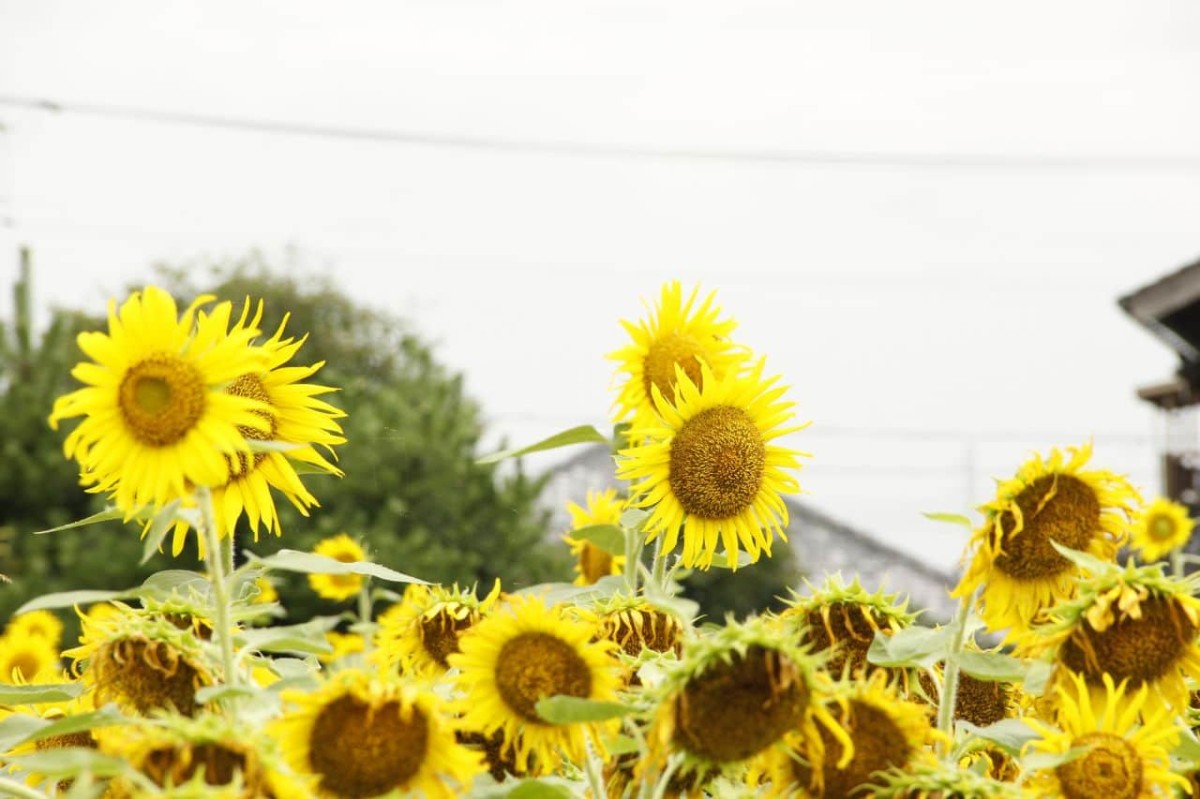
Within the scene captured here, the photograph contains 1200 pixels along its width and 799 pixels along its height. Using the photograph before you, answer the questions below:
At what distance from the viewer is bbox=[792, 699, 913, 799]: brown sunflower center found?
95cm

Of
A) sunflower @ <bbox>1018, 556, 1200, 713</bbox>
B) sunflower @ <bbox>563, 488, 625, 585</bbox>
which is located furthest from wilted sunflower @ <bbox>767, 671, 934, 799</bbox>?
sunflower @ <bbox>563, 488, 625, 585</bbox>

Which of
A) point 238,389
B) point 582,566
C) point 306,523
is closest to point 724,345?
point 582,566

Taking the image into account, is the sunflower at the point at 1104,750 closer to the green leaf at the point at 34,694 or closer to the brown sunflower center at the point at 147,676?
the brown sunflower center at the point at 147,676

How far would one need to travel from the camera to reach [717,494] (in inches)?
57.6

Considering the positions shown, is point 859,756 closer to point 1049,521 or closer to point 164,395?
point 1049,521

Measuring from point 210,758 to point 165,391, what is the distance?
0.30 m

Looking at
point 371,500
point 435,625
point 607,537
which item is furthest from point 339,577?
point 371,500

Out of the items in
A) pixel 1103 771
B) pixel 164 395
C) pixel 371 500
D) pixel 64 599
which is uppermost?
pixel 164 395

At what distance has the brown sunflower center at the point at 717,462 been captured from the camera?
56.4 inches

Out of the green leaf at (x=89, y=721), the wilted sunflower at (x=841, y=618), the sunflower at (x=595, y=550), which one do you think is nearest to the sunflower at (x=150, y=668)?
the green leaf at (x=89, y=721)

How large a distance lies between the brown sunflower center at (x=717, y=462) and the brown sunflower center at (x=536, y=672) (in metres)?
0.43

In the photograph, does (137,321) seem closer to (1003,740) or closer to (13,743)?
(13,743)

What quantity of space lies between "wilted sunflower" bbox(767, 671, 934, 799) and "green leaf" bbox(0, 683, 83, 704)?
0.58 m

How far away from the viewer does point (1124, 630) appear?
111cm
